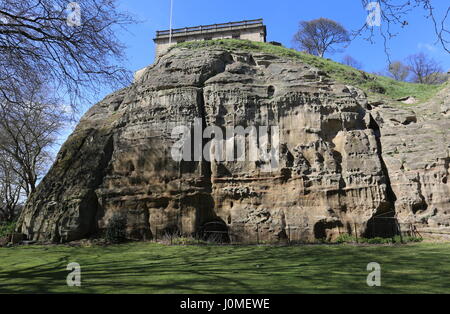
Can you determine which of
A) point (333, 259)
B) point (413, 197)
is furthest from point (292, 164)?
point (333, 259)

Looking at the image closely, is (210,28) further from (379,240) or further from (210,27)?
(379,240)

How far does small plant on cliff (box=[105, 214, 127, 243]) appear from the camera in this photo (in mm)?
17672

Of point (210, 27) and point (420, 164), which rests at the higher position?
point (210, 27)

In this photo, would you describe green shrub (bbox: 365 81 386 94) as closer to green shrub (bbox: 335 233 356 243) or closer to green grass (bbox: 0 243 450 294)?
green shrub (bbox: 335 233 356 243)

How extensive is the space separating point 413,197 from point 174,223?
1257 cm

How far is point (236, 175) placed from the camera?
1866cm

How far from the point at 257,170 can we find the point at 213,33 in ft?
70.0

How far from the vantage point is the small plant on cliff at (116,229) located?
17672 millimetres

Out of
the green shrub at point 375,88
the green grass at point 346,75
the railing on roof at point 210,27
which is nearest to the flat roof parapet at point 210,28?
the railing on roof at point 210,27

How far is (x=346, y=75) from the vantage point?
83.0ft

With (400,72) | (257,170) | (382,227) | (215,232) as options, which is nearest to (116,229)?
(215,232)

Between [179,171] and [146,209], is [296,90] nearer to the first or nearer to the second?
[179,171]

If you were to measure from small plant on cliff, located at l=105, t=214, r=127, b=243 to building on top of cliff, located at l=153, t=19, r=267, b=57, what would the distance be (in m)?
20.5

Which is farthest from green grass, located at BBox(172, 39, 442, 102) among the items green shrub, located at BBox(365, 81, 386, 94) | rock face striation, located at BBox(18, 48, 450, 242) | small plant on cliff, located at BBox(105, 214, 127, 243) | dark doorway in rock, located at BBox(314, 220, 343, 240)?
Answer: small plant on cliff, located at BBox(105, 214, 127, 243)
